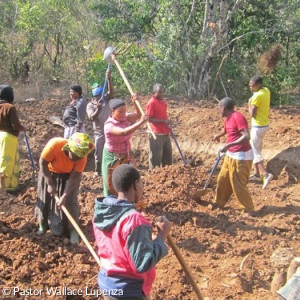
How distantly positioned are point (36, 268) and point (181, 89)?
26.4ft

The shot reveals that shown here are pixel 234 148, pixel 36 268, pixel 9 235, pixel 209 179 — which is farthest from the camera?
pixel 209 179

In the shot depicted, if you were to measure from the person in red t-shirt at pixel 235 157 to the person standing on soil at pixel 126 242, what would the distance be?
292cm

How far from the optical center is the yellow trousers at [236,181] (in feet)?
18.7

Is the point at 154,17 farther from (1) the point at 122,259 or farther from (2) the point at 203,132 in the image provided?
(1) the point at 122,259

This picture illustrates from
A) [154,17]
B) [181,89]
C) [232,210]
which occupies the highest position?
[154,17]

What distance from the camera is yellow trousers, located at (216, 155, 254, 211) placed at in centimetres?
569

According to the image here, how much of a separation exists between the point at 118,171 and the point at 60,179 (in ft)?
6.44

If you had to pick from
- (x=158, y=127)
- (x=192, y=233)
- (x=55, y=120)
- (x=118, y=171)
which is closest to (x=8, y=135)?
(x=158, y=127)

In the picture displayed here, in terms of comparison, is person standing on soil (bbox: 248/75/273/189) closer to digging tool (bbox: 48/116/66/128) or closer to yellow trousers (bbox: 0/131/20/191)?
yellow trousers (bbox: 0/131/20/191)

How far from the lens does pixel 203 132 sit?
8836 mm

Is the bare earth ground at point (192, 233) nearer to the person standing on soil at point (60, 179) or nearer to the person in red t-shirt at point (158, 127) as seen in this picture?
the person standing on soil at point (60, 179)

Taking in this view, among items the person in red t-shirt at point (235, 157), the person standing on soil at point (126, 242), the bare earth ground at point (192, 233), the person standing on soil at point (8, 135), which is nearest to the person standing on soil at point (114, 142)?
the bare earth ground at point (192, 233)

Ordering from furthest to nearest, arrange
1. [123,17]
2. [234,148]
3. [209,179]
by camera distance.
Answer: [123,17] < [209,179] < [234,148]

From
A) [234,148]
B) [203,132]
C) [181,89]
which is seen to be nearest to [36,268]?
[234,148]
